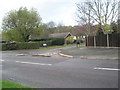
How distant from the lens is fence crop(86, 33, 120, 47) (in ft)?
59.0

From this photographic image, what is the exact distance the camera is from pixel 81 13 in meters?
23.6

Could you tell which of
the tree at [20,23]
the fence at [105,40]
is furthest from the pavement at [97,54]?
the tree at [20,23]

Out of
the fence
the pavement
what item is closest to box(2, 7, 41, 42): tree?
the fence

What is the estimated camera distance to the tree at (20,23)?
30844 millimetres

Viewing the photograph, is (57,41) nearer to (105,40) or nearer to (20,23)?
(20,23)

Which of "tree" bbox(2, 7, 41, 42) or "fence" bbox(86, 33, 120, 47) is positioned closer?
"fence" bbox(86, 33, 120, 47)

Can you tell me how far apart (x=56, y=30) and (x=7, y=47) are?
38588 mm

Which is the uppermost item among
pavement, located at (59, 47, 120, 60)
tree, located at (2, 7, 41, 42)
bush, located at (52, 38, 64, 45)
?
tree, located at (2, 7, 41, 42)

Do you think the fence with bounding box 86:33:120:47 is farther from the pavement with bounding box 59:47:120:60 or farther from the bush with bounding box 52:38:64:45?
the bush with bounding box 52:38:64:45

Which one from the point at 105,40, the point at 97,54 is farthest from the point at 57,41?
the point at 97,54

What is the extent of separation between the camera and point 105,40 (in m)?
18.9

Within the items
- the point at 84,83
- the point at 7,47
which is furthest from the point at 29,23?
the point at 84,83

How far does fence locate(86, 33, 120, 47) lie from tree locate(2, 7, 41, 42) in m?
17.0

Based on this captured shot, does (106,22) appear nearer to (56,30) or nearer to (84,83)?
(84,83)
